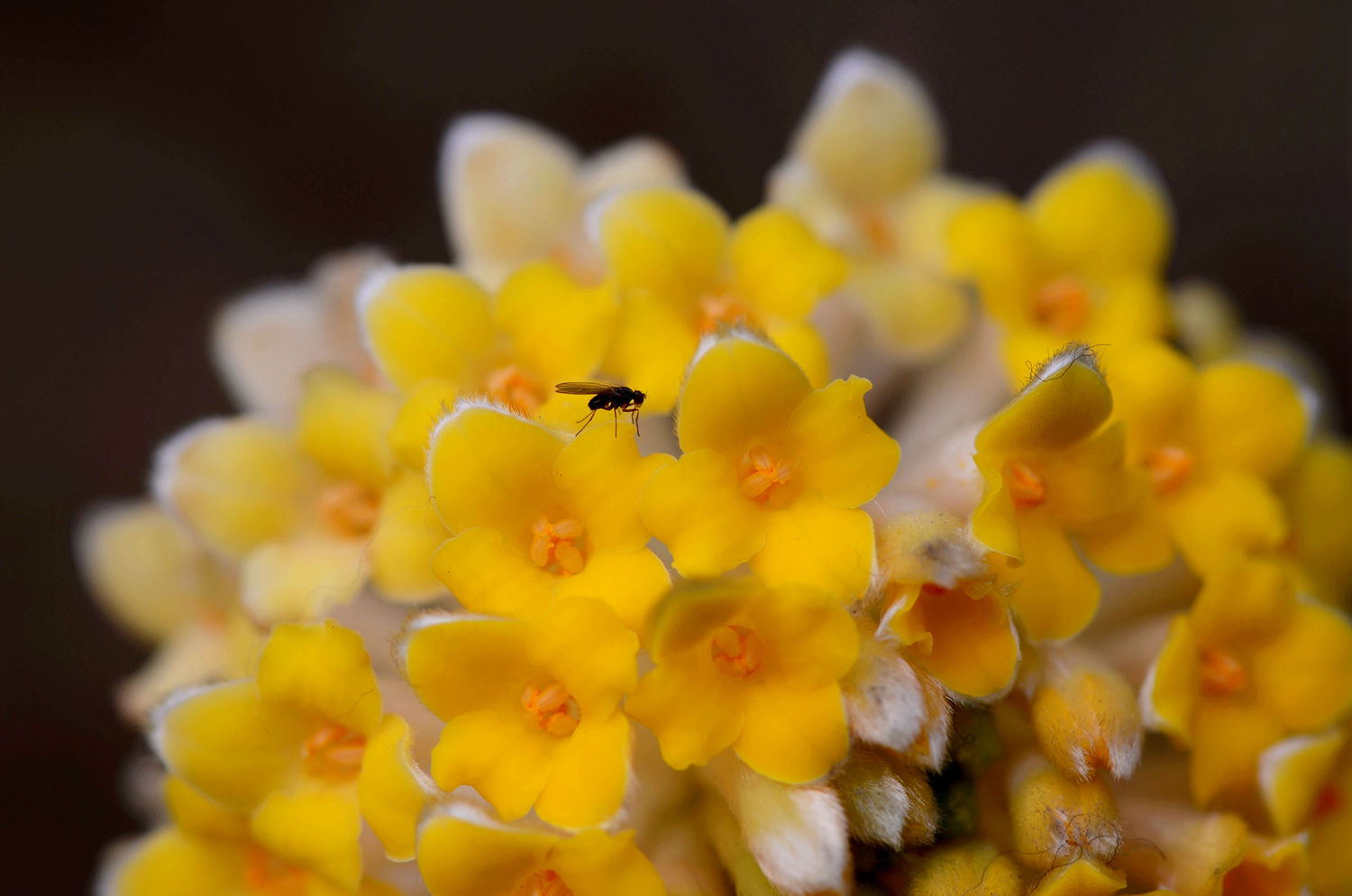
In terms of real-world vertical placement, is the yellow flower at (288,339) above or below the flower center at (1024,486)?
above

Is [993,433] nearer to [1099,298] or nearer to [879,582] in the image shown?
[879,582]

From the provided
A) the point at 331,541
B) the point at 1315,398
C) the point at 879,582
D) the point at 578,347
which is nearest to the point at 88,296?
the point at 331,541

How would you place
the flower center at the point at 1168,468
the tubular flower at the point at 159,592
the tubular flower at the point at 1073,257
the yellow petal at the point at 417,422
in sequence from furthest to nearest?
the tubular flower at the point at 159,592 → the tubular flower at the point at 1073,257 → the flower center at the point at 1168,468 → the yellow petal at the point at 417,422

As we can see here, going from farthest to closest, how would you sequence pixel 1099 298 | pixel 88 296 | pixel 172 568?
pixel 88 296 → pixel 172 568 → pixel 1099 298

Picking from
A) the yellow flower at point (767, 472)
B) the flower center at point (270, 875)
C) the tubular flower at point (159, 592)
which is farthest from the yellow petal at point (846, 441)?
the tubular flower at point (159, 592)

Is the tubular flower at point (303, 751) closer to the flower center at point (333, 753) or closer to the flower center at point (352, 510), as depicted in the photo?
the flower center at point (333, 753)

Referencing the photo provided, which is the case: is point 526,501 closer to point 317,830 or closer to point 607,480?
point 607,480
